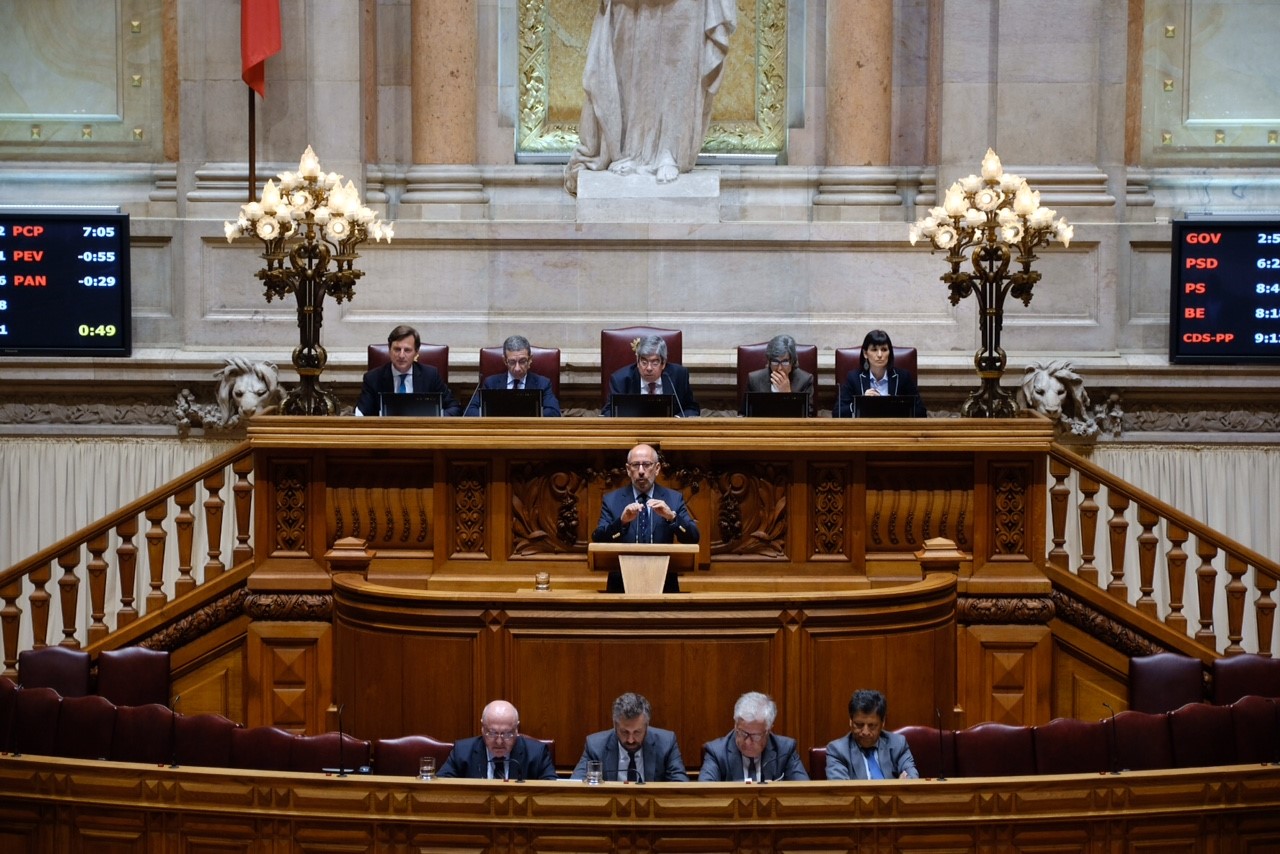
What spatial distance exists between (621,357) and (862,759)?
377cm

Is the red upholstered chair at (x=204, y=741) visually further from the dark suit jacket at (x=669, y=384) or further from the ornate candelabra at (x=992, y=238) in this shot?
the ornate candelabra at (x=992, y=238)

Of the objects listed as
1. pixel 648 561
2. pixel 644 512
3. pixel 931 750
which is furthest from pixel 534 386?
pixel 931 750

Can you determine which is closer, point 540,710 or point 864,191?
point 540,710

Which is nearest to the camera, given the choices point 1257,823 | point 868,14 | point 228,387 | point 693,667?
point 1257,823

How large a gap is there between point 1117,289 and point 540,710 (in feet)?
17.1

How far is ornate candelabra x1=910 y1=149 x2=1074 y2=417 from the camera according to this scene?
898 cm

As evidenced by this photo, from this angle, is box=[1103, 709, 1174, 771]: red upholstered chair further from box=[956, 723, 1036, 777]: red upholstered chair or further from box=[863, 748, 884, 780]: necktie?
box=[863, 748, 884, 780]: necktie

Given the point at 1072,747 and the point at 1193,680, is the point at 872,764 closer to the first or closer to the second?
the point at 1072,747

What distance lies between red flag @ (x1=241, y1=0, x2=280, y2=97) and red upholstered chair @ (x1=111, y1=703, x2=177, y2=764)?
4893 millimetres

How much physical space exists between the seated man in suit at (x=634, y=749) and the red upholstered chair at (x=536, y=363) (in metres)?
3.61

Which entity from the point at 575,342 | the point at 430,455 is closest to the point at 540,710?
the point at 430,455

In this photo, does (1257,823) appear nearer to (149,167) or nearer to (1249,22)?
(1249,22)

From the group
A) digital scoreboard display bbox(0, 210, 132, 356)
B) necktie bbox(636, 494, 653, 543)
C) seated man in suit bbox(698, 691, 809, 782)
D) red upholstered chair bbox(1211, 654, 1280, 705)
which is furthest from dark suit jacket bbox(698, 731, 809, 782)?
Answer: digital scoreboard display bbox(0, 210, 132, 356)

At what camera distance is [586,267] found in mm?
10914
